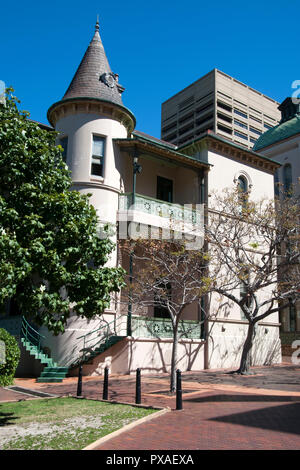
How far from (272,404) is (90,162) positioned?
13.1m

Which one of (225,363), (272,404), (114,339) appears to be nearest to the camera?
(272,404)

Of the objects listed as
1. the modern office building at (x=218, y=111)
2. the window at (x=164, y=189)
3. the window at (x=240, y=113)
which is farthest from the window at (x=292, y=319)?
the window at (x=240, y=113)

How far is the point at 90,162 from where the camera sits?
65.6ft

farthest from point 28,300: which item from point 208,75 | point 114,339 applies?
point 208,75

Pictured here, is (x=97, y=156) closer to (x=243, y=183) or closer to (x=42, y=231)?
(x=243, y=183)

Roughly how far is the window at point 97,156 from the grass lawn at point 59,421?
36.9 ft

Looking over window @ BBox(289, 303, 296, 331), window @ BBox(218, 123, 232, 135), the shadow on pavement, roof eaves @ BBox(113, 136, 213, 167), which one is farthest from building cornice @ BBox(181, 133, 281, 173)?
window @ BBox(218, 123, 232, 135)

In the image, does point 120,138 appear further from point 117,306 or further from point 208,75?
point 208,75

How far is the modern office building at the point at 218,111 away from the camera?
83125 millimetres

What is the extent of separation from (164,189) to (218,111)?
63309 millimetres

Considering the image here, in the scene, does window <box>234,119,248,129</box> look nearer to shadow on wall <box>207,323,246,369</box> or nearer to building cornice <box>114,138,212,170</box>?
building cornice <box>114,138,212,170</box>

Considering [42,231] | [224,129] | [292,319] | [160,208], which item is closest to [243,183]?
[160,208]

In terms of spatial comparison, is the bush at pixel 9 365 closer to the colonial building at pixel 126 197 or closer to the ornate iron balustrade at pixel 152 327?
the colonial building at pixel 126 197

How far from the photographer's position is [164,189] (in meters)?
24.0
